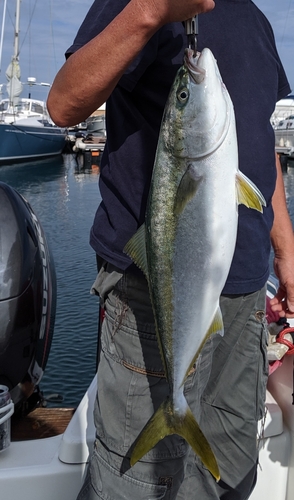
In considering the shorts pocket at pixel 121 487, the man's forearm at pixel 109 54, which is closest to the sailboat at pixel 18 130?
the man's forearm at pixel 109 54

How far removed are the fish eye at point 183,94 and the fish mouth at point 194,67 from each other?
0.04m

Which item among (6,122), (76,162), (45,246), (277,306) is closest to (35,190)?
(6,122)

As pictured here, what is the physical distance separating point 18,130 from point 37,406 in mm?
28335

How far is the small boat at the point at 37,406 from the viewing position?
2188 millimetres

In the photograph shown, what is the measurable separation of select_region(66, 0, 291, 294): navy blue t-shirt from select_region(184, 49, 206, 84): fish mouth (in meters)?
0.18

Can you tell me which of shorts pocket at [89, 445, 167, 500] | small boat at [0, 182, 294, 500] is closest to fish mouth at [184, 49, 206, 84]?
shorts pocket at [89, 445, 167, 500]

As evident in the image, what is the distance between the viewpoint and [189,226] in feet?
5.10

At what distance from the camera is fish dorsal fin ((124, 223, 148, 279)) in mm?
1612

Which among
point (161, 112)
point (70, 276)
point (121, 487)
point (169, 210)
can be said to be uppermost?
point (161, 112)

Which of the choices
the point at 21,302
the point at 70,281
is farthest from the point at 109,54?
the point at 70,281

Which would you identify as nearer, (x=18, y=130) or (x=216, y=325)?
(x=216, y=325)

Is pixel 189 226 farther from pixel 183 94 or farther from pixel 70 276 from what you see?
pixel 70 276

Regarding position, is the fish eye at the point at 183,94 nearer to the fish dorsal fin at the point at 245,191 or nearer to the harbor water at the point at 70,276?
the fish dorsal fin at the point at 245,191

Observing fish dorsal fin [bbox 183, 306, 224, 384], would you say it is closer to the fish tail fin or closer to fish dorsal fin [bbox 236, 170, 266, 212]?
the fish tail fin
